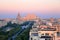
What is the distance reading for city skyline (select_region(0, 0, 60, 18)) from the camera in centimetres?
311

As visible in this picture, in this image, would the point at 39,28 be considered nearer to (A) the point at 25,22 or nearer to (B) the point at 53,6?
(A) the point at 25,22

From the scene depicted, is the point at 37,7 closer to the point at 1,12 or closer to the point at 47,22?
the point at 47,22

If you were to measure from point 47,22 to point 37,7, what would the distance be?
15.4 inches

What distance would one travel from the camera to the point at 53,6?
11.0ft

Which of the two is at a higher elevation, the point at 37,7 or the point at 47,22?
the point at 37,7

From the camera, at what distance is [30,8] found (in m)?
3.25

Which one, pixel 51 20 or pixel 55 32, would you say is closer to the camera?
pixel 55 32

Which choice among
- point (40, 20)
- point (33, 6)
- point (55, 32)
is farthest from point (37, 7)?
point (55, 32)

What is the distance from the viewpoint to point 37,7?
3.28 m

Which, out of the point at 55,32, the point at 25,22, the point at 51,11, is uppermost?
the point at 51,11

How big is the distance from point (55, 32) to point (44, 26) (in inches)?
11.0

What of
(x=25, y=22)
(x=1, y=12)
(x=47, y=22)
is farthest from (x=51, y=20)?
(x=1, y=12)

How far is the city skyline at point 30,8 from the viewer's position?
311 cm

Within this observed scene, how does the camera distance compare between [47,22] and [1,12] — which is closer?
[1,12]
